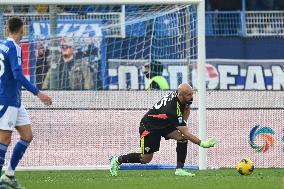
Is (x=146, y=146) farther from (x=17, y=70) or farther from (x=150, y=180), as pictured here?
(x=17, y=70)

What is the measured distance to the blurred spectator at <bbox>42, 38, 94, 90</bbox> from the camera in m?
20.6

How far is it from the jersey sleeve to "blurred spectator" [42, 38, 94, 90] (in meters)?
7.00

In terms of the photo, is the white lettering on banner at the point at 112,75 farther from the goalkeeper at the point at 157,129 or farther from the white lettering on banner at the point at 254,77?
the goalkeeper at the point at 157,129

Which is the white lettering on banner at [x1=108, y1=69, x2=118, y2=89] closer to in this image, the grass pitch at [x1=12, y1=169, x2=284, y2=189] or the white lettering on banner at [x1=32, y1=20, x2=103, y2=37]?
the white lettering on banner at [x1=32, y1=20, x2=103, y2=37]

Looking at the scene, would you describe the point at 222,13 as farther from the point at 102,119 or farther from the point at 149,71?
the point at 102,119

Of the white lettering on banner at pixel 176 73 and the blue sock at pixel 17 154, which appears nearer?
the blue sock at pixel 17 154

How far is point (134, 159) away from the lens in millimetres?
16719

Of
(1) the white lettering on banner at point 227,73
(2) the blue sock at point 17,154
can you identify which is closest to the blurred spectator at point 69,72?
(2) the blue sock at point 17,154

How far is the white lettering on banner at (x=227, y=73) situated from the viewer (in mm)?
29859

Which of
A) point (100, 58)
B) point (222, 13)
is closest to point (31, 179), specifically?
point (100, 58)

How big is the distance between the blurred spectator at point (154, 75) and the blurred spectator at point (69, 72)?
1.25 m

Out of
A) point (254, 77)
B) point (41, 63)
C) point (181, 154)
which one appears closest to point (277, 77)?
point (254, 77)

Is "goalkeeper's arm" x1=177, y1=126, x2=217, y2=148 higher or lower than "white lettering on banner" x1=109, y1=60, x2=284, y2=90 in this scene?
lower

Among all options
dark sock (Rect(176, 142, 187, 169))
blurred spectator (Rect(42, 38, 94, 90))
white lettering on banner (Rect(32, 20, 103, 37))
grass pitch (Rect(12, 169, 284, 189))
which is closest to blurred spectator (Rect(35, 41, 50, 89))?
blurred spectator (Rect(42, 38, 94, 90))
